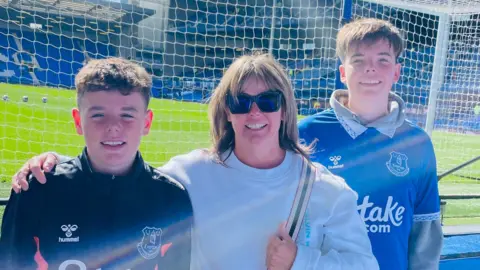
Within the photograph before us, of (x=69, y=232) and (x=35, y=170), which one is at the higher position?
(x=35, y=170)

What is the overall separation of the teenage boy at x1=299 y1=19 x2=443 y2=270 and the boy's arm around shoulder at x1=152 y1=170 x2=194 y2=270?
59 cm

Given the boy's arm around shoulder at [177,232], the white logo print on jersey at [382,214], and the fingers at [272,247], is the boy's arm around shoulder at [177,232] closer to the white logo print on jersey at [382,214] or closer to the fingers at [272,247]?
the fingers at [272,247]

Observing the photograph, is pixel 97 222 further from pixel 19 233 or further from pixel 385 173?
pixel 385 173

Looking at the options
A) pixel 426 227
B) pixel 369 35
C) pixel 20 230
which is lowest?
pixel 426 227

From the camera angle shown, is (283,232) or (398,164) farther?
(398,164)

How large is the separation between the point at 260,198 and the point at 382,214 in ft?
1.96

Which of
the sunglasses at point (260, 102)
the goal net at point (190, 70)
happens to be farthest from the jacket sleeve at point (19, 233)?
the goal net at point (190, 70)

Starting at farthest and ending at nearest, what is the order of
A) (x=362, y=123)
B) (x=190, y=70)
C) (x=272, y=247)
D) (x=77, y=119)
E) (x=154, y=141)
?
(x=190, y=70), (x=154, y=141), (x=362, y=123), (x=77, y=119), (x=272, y=247)

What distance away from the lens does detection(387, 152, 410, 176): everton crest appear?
5.76ft

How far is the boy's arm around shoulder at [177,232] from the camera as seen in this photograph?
143 cm

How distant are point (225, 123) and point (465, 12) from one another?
5772 mm

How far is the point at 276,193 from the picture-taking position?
1.36 metres

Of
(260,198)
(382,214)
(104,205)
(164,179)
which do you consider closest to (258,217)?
(260,198)

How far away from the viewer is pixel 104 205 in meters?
1.41
